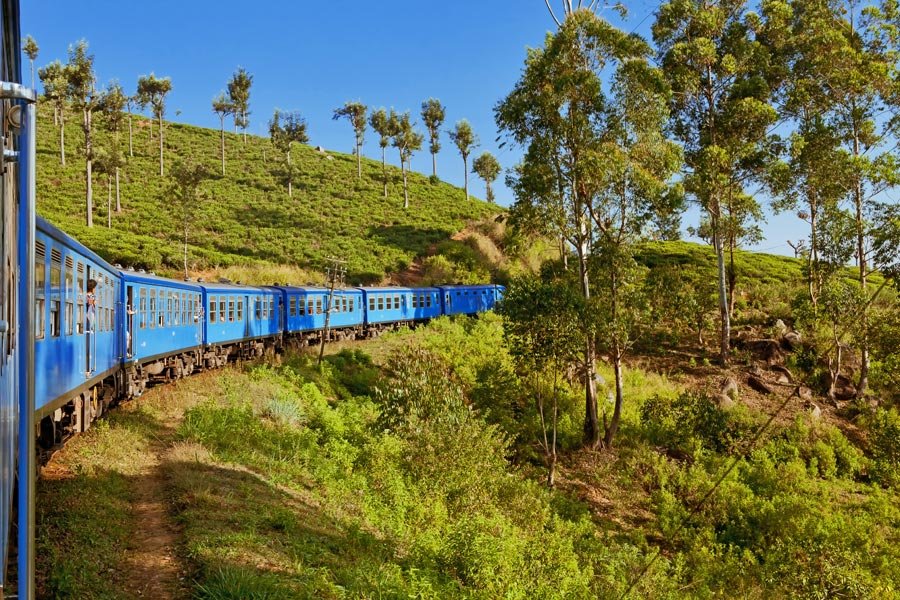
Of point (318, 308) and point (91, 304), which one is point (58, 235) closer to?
point (91, 304)

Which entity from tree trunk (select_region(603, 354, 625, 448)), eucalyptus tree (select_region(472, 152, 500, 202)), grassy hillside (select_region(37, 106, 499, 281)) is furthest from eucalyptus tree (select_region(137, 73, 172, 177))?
tree trunk (select_region(603, 354, 625, 448))

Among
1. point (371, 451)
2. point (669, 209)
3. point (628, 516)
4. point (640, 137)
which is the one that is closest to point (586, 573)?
point (371, 451)

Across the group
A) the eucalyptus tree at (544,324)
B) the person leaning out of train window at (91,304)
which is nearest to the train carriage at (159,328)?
the person leaning out of train window at (91,304)

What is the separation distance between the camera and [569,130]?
18.7 metres

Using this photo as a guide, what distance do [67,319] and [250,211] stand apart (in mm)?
46877

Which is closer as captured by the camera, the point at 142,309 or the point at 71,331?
the point at 71,331

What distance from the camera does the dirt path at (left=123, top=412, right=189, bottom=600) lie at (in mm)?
6246

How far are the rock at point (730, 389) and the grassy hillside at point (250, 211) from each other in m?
24.8

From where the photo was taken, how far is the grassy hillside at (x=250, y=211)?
1608 inches

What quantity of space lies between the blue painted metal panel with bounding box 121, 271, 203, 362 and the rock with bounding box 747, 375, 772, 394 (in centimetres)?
2131

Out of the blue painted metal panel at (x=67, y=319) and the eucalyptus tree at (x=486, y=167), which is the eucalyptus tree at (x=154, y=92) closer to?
the eucalyptus tree at (x=486, y=167)

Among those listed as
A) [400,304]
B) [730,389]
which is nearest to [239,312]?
[400,304]

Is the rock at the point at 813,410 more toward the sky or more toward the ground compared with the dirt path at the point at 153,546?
more toward the ground

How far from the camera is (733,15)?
90.1 feet
